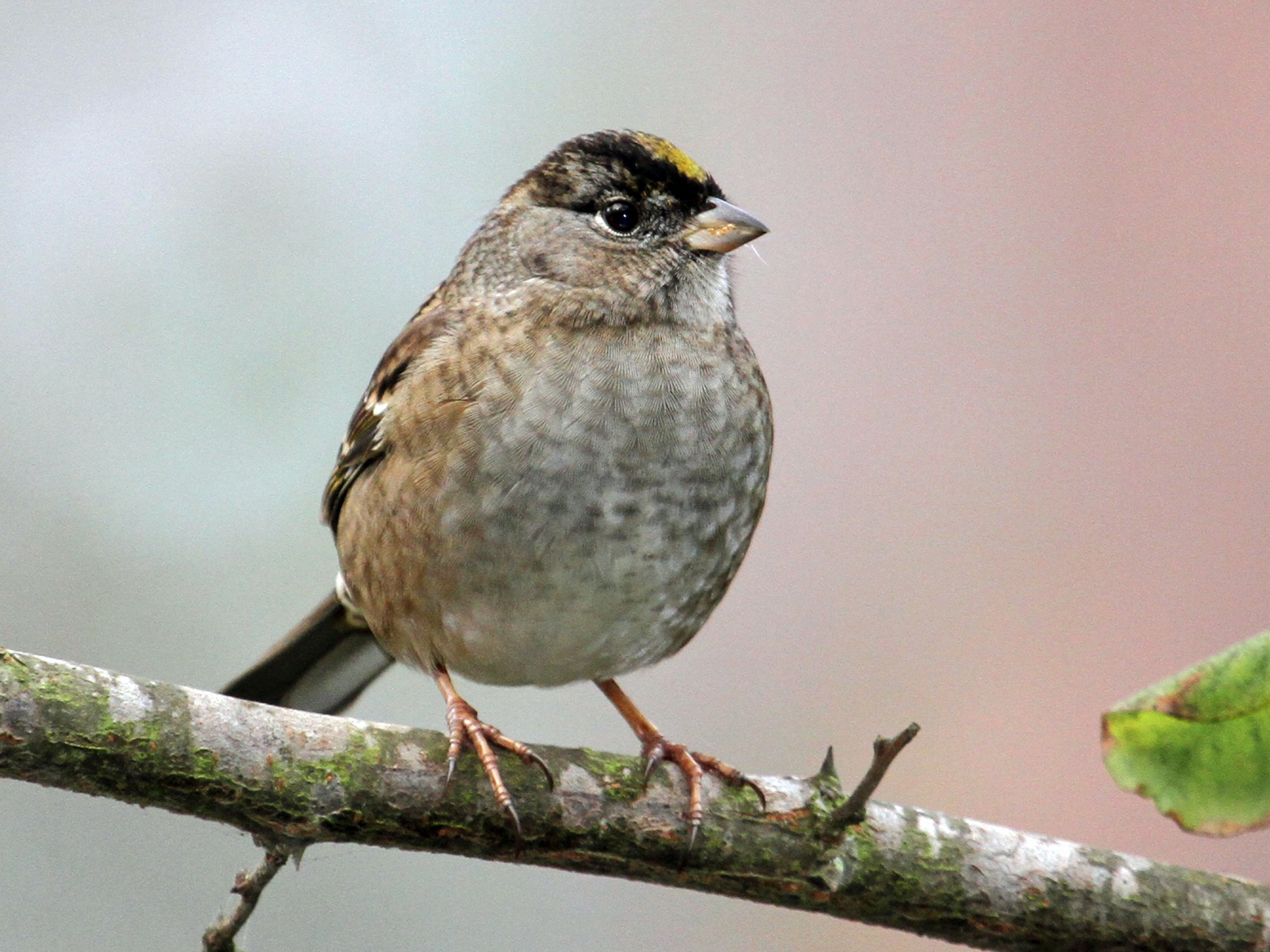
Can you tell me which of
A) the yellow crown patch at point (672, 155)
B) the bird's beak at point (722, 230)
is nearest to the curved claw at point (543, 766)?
the bird's beak at point (722, 230)

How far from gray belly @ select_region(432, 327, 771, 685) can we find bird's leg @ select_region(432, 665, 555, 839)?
33 centimetres

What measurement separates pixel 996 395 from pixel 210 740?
3742 mm

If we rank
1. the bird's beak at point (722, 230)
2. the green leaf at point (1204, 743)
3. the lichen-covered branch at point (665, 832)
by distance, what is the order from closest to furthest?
the green leaf at point (1204, 743) → the lichen-covered branch at point (665, 832) → the bird's beak at point (722, 230)

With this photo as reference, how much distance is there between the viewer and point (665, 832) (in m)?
3.06

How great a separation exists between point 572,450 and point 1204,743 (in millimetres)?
1564

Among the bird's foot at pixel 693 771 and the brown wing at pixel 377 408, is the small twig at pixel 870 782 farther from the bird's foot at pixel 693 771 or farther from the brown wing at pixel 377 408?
the brown wing at pixel 377 408

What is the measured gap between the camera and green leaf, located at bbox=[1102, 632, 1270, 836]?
2.37 meters

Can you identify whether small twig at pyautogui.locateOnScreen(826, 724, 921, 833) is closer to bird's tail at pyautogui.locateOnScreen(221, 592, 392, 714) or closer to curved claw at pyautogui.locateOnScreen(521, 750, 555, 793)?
curved claw at pyautogui.locateOnScreen(521, 750, 555, 793)

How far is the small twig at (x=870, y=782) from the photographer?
8.30 feet

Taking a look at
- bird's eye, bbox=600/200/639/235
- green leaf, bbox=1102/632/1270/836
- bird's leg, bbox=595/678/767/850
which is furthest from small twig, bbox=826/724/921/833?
bird's eye, bbox=600/200/639/235

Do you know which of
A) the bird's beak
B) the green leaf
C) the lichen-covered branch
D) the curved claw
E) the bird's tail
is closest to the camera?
the green leaf

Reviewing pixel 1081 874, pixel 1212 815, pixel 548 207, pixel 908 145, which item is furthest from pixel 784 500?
pixel 1212 815

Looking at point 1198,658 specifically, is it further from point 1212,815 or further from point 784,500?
point 1212,815

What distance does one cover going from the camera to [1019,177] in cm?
593
